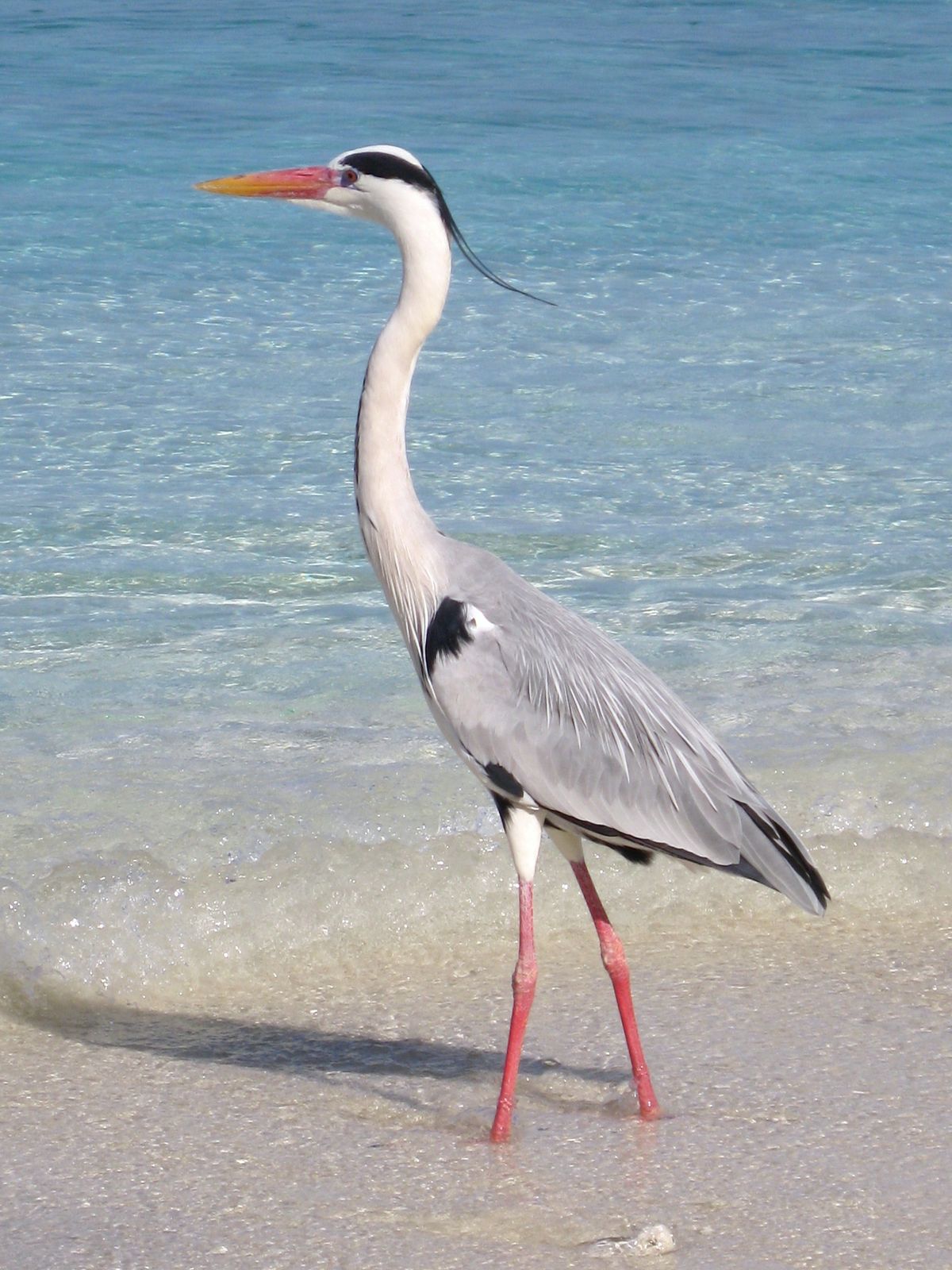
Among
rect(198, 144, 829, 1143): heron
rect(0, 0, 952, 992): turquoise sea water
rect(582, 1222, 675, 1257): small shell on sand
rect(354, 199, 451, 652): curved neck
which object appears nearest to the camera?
rect(582, 1222, 675, 1257): small shell on sand

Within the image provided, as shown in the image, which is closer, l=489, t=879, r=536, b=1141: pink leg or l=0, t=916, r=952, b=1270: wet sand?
l=0, t=916, r=952, b=1270: wet sand

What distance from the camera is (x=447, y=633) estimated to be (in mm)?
3711

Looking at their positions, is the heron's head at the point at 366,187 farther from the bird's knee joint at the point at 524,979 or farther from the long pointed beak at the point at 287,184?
the bird's knee joint at the point at 524,979

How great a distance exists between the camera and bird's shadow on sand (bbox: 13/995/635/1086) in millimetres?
3758

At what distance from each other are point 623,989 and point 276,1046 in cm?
75

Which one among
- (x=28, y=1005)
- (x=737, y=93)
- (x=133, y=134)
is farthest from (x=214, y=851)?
(x=737, y=93)

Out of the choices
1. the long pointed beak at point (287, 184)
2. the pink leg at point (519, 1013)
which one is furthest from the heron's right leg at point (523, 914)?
the long pointed beak at point (287, 184)

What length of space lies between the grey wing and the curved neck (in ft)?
0.35

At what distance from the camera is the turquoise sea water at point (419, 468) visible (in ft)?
15.0

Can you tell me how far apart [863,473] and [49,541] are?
11.3 ft

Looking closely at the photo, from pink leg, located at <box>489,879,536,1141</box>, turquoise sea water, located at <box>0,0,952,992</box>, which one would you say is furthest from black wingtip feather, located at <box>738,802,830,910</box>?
turquoise sea water, located at <box>0,0,952,992</box>

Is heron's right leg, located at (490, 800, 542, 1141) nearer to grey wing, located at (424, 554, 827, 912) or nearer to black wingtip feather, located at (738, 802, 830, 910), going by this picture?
grey wing, located at (424, 554, 827, 912)

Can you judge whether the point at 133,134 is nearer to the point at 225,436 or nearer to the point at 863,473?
the point at 225,436

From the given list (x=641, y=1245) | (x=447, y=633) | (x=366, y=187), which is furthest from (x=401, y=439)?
(x=641, y=1245)
